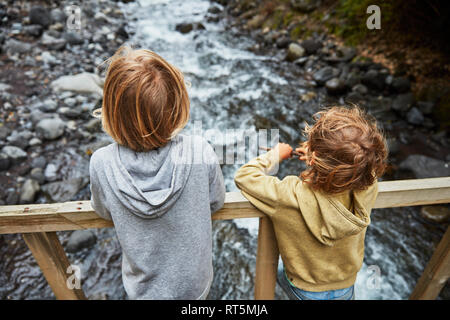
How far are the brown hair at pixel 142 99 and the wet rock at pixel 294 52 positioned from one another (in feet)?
21.5

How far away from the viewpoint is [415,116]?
190 inches

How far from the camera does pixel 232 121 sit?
5215 mm

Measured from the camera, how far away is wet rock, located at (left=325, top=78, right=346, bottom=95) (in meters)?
5.61

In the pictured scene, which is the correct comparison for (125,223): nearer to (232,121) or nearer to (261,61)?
(232,121)

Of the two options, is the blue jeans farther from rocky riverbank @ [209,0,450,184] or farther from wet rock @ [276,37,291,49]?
wet rock @ [276,37,291,49]

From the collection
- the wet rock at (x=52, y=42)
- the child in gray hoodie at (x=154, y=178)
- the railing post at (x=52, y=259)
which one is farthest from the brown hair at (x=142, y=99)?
the wet rock at (x=52, y=42)

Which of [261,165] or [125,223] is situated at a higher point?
[261,165]

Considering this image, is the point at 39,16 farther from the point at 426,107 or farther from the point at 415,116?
the point at 426,107

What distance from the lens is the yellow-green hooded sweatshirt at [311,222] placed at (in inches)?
46.2

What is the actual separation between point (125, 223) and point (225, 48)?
7.38m

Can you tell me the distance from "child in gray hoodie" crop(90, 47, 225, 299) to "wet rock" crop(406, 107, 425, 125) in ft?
16.2

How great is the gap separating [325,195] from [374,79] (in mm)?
5315

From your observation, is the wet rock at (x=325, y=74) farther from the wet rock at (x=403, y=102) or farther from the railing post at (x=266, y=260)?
the railing post at (x=266, y=260)
